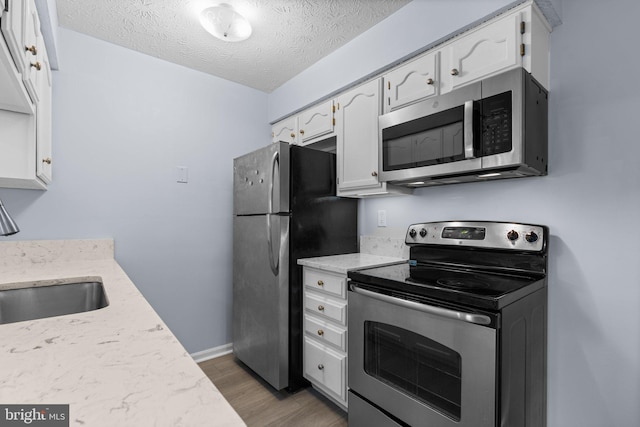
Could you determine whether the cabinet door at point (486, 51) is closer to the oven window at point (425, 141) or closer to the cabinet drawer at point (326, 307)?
the oven window at point (425, 141)

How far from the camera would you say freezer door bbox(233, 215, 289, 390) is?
203 centimetres

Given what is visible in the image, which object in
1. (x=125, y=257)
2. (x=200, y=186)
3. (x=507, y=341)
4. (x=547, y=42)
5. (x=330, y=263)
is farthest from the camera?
(x=200, y=186)

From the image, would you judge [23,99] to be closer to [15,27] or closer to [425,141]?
[15,27]

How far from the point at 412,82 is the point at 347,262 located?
1147mm

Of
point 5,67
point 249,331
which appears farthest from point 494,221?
point 5,67

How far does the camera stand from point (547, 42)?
1496 mm

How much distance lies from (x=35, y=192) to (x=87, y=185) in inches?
10.6

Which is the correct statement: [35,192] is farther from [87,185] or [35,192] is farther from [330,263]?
[330,263]

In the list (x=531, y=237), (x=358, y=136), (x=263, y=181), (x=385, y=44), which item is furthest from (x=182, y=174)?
(x=531, y=237)

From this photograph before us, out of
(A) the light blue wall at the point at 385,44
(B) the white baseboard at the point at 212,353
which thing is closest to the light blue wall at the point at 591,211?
(A) the light blue wall at the point at 385,44

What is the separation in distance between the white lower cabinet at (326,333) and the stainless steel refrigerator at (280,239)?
0.09m

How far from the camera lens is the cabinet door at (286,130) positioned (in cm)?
273

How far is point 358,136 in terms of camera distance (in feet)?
6.89

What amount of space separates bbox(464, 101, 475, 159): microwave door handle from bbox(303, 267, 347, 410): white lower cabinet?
2.98 feet
